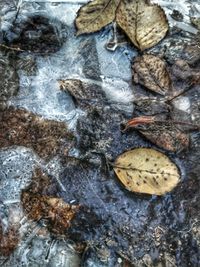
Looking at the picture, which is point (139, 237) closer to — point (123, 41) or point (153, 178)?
point (153, 178)

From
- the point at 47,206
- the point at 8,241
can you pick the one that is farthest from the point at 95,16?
the point at 8,241

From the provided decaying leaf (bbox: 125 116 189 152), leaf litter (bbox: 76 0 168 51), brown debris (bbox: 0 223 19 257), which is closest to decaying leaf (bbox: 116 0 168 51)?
leaf litter (bbox: 76 0 168 51)

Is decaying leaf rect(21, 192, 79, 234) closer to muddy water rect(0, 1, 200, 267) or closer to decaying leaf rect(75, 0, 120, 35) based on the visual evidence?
muddy water rect(0, 1, 200, 267)

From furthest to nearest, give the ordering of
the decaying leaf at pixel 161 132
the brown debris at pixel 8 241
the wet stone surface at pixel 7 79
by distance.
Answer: the wet stone surface at pixel 7 79, the decaying leaf at pixel 161 132, the brown debris at pixel 8 241

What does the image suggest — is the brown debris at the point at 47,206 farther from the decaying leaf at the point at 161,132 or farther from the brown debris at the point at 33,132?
the decaying leaf at the point at 161,132

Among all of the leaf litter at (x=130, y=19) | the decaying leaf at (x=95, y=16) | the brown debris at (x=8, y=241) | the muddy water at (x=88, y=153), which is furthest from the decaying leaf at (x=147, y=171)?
the decaying leaf at (x=95, y=16)
